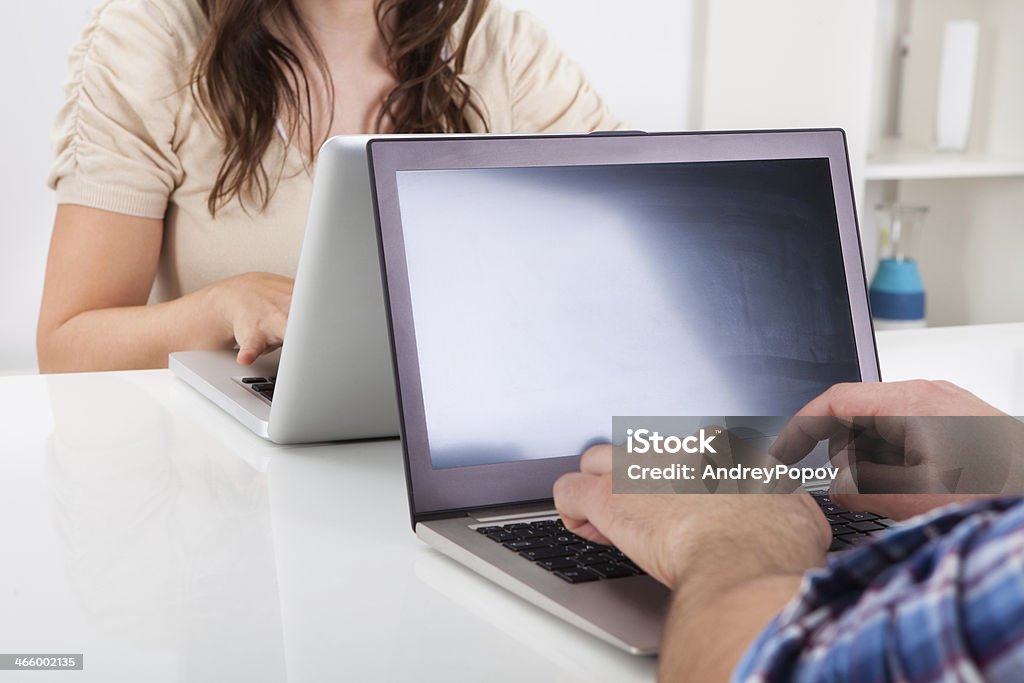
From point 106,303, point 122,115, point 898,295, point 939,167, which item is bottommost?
point 898,295

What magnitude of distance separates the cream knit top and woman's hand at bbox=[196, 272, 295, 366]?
1.11ft

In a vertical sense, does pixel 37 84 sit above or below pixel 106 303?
above

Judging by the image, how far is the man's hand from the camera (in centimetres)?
47

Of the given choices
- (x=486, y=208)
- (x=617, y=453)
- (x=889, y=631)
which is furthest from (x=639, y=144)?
(x=889, y=631)

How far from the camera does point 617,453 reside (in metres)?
0.61

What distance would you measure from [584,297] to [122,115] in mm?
844

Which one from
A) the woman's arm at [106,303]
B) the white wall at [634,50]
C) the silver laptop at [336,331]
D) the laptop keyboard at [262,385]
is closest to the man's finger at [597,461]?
the silver laptop at [336,331]

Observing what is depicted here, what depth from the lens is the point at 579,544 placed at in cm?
59

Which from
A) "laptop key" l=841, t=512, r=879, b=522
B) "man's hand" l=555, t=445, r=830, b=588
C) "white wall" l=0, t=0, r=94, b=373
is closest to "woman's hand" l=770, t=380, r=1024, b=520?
"laptop key" l=841, t=512, r=879, b=522

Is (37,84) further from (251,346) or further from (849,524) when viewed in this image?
(849,524)

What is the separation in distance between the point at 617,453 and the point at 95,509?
0.32m

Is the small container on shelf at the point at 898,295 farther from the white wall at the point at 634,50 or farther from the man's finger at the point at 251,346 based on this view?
the man's finger at the point at 251,346

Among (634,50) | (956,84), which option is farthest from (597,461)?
(956,84)

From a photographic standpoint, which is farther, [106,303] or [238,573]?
[106,303]
